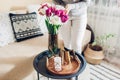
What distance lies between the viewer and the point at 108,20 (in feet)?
8.11

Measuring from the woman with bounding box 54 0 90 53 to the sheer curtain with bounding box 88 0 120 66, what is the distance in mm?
700

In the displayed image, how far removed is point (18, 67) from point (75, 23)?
0.80 metres

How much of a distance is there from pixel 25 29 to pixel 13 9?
0.45 metres

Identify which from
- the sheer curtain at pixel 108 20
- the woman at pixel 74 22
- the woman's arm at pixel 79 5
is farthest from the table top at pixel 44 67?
the sheer curtain at pixel 108 20

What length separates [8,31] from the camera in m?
2.14

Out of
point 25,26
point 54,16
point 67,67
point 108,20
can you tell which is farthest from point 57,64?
point 108,20

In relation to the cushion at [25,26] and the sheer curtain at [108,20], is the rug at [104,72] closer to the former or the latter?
the sheer curtain at [108,20]

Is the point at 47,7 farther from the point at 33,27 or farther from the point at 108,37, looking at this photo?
the point at 108,37

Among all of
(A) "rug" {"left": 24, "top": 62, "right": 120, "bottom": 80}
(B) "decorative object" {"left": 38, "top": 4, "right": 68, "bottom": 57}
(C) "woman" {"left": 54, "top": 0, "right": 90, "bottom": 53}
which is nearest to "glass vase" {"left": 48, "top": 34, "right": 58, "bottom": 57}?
(B) "decorative object" {"left": 38, "top": 4, "right": 68, "bottom": 57}

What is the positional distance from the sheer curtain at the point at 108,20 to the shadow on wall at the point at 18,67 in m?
1.31

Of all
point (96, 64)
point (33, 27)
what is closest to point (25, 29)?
point (33, 27)

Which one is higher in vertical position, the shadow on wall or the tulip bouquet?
the tulip bouquet

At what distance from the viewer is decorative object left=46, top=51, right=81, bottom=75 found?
1475mm

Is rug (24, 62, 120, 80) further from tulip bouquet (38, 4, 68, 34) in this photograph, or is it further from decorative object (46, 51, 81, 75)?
tulip bouquet (38, 4, 68, 34)
